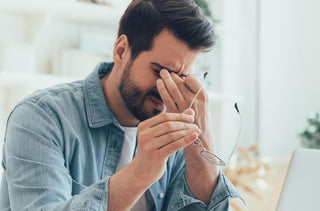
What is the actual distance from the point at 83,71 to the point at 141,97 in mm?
784

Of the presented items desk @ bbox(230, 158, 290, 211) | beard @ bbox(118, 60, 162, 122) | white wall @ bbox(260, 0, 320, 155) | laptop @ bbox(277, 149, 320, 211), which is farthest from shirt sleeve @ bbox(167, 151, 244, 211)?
white wall @ bbox(260, 0, 320, 155)

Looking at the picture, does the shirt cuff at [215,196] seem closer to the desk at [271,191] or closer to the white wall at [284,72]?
the desk at [271,191]

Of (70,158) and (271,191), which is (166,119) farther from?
(271,191)

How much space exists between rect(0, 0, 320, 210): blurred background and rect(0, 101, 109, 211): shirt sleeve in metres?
0.79

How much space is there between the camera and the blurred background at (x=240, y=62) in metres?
1.91

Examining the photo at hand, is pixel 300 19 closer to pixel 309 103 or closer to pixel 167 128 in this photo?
pixel 309 103

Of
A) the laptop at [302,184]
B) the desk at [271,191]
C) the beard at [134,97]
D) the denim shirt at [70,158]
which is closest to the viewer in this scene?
the laptop at [302,184]

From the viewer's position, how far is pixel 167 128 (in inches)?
32.9

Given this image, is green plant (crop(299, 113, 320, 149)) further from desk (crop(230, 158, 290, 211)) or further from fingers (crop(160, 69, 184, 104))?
fingers (crop(160, 69, 184, 104))

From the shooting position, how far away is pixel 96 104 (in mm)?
1181

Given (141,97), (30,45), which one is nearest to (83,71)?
(30,45)

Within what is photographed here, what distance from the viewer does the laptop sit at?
81 centimetres

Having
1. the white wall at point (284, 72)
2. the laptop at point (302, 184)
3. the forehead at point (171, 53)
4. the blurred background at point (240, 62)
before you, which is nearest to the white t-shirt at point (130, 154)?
the forehead at point (171, 53)

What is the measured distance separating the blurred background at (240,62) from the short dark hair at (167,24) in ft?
2.30
